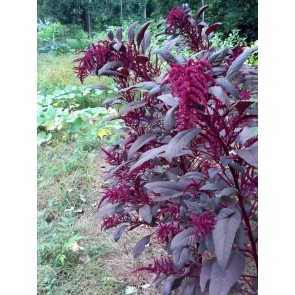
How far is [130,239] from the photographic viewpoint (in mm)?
1743

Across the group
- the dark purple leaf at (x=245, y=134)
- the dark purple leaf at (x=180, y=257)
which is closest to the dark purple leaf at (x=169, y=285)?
the dark purple leaf at (x=180, y=257)

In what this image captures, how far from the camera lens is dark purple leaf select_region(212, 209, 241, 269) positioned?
68 centimetres

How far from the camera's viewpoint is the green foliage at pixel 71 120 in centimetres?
268

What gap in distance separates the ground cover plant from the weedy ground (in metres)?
0.31

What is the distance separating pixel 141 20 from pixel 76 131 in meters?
1.16

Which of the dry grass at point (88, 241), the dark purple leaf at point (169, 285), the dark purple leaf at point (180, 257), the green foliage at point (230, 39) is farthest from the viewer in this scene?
the dry grass at point (88, 241)

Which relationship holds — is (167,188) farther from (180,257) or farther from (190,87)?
(190,87)

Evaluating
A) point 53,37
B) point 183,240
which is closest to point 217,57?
point 183,240

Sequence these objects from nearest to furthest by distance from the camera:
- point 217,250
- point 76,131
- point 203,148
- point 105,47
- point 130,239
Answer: point 217,250
point 203,148
point 105,47
point 130,239
point 76,131

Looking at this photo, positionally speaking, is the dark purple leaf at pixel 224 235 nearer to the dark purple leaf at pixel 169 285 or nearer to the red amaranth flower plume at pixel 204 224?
the red amaranth flower plume at pixel 204 224

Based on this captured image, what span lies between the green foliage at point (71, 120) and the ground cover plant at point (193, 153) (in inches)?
55.4

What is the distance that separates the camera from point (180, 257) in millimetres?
945
